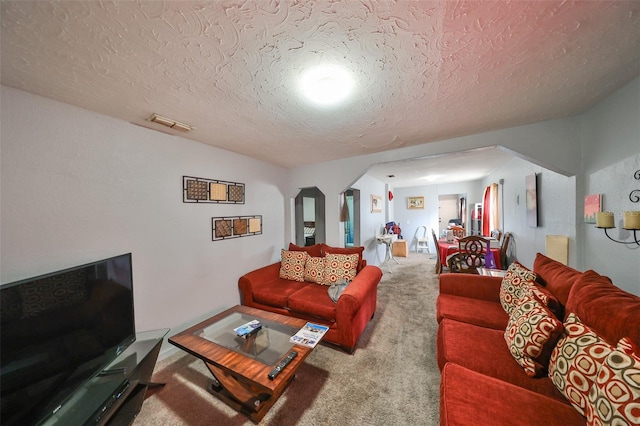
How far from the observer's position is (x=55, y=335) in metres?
1.08

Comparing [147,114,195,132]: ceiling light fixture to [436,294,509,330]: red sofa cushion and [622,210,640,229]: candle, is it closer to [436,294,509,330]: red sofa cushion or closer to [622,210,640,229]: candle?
[436,294,509,330]: red sofa cushion

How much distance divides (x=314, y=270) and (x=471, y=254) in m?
2.74

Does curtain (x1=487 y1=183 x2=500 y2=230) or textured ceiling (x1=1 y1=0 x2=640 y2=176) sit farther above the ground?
textured ceiling (x1=1 y1=0 x2=640 y2=176)

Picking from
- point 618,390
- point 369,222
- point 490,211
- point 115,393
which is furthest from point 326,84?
point 490,211

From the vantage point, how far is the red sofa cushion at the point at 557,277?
4.53 ft

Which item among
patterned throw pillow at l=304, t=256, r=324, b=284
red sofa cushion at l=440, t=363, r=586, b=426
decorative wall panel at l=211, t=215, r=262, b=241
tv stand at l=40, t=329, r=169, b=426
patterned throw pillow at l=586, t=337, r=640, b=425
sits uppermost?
decorative wall panel at l=211, t=215, r=262, b=241

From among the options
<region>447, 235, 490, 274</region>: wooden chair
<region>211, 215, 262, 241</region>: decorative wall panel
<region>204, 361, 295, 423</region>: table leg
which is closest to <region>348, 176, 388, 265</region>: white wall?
<region>447, 235, 490, 274</region>: wooden chair

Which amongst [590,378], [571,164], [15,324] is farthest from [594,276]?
[15,324]

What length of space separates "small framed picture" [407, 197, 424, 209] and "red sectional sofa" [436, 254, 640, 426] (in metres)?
5.36

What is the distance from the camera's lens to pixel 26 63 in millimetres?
1142

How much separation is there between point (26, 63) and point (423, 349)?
3599mm

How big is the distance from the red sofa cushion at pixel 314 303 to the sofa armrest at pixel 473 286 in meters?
1.28

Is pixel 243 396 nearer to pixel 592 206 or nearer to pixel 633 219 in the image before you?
pixel 633 219

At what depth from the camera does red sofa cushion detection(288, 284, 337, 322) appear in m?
2.07
